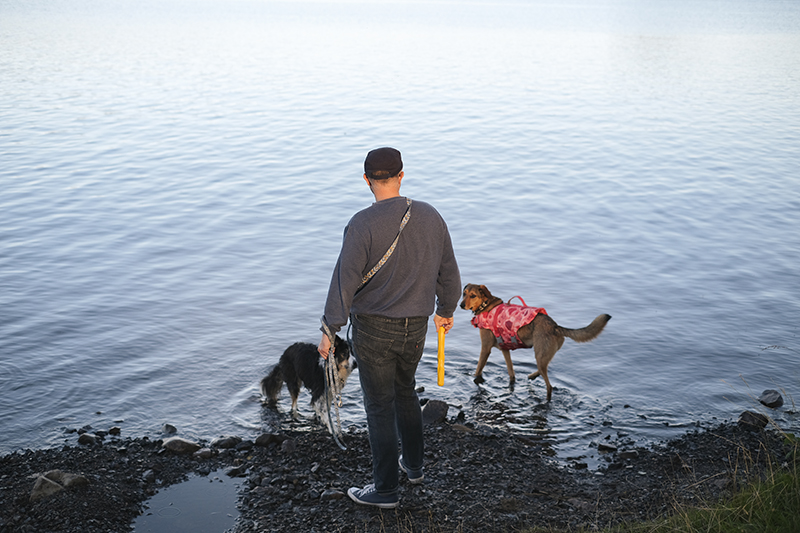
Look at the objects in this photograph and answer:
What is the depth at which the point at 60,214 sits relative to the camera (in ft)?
38.7

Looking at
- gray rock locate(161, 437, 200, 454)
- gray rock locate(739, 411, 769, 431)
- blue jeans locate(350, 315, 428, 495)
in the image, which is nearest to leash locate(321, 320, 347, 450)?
blue jeans locate(350, 315, 428, 495)

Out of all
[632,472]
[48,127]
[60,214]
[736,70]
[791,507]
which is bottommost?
[632,472]

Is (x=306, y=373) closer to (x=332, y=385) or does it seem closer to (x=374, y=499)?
(x=332, y=385)

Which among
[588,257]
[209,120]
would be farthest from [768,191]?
[209,120]

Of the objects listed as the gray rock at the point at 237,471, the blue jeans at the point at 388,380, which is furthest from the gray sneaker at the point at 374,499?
the gray rock at the point at 237,471

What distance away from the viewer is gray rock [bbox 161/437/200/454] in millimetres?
5297

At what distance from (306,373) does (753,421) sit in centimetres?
371

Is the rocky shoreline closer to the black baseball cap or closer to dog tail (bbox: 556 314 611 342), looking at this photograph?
dog tail (bbox: 556 314 611 342)

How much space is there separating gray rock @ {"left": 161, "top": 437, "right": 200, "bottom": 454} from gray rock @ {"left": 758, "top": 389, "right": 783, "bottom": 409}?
15.9 ft

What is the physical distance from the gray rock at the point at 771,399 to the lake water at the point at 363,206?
0.43 ft

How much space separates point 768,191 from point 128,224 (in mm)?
12177

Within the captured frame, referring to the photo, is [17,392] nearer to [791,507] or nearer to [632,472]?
[632,472]

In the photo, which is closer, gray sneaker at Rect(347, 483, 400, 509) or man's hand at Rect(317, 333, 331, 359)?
man's hand at Rect(317, 333, 331, 359)

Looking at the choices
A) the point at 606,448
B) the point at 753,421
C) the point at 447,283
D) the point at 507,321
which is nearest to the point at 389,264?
the point at 447,283
